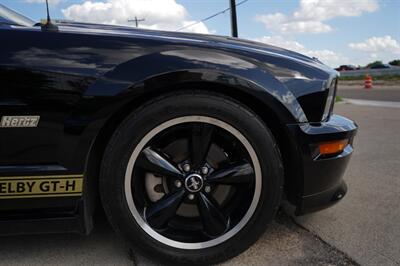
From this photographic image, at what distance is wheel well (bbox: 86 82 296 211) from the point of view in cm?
223

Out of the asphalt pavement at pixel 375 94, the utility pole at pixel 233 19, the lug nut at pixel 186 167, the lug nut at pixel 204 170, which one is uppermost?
the utility pole at pixel 233 19

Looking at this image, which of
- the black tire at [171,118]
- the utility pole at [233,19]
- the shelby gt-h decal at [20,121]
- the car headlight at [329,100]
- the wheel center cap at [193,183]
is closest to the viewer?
the shelby gt-h decal at [20,121]

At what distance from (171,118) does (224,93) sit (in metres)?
0.34

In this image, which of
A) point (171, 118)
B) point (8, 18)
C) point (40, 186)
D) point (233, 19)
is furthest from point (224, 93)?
point (233, 19)

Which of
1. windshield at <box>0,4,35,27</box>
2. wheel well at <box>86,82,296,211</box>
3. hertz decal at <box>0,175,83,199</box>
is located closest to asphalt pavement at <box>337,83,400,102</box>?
wheel well at <box>86,82,296,211</box>

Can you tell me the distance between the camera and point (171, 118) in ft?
7.10

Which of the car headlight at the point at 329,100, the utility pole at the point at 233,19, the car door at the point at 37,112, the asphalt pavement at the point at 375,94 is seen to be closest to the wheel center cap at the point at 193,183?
the car door at the point at 37,112

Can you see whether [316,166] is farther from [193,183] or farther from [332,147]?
[193,183]

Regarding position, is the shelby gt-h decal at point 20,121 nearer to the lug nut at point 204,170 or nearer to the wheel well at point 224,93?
the wheel well at point 224,93

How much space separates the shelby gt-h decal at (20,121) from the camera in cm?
204

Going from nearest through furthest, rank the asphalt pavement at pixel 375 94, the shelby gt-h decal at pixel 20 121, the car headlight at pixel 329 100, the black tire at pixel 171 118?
the shelby gt-h decal at pixel 20 121
the black tire at pixel 171 118
the car headlight at pixel 329 100
the asphalt pavement at pixel 375 94

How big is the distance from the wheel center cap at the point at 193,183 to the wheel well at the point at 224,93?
18.6 inches

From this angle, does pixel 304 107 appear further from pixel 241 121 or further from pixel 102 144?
pixel 102 144

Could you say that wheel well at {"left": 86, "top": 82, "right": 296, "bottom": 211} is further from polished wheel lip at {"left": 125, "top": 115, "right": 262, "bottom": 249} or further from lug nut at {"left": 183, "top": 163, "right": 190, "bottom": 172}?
lug nut at {"left": 183, "top": 163, "right": 190, "bottom": 172}
